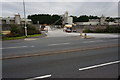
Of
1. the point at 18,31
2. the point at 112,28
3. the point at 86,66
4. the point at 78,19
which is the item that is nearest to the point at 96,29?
the point at 112,28

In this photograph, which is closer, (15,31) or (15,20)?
(15,31)

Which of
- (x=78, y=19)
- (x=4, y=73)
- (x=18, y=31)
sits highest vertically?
(x=78, y=19)

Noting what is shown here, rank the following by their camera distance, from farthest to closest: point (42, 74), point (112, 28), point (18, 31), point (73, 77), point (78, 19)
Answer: point (78, 19)
point (112, 28)
point (18, 31)
point (42, 74)
point (73, 77)

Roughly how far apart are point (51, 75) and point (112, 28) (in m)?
40.1

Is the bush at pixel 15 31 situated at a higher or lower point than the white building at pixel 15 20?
lower

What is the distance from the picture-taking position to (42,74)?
189 inches

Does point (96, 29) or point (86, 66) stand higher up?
point (96, 29)

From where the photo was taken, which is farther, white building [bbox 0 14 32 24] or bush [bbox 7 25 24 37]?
white building [bbox 0 14 32 24]

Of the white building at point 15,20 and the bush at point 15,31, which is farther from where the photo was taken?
the white building at point 15,20

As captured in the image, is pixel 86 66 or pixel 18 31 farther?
pixel 18 31

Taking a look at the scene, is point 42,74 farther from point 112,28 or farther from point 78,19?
point 78,19

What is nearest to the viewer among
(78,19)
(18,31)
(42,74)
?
(42,74)

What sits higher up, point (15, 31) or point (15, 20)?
point (15, 20)

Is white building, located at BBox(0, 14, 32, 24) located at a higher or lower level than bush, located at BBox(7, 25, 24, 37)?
higher
